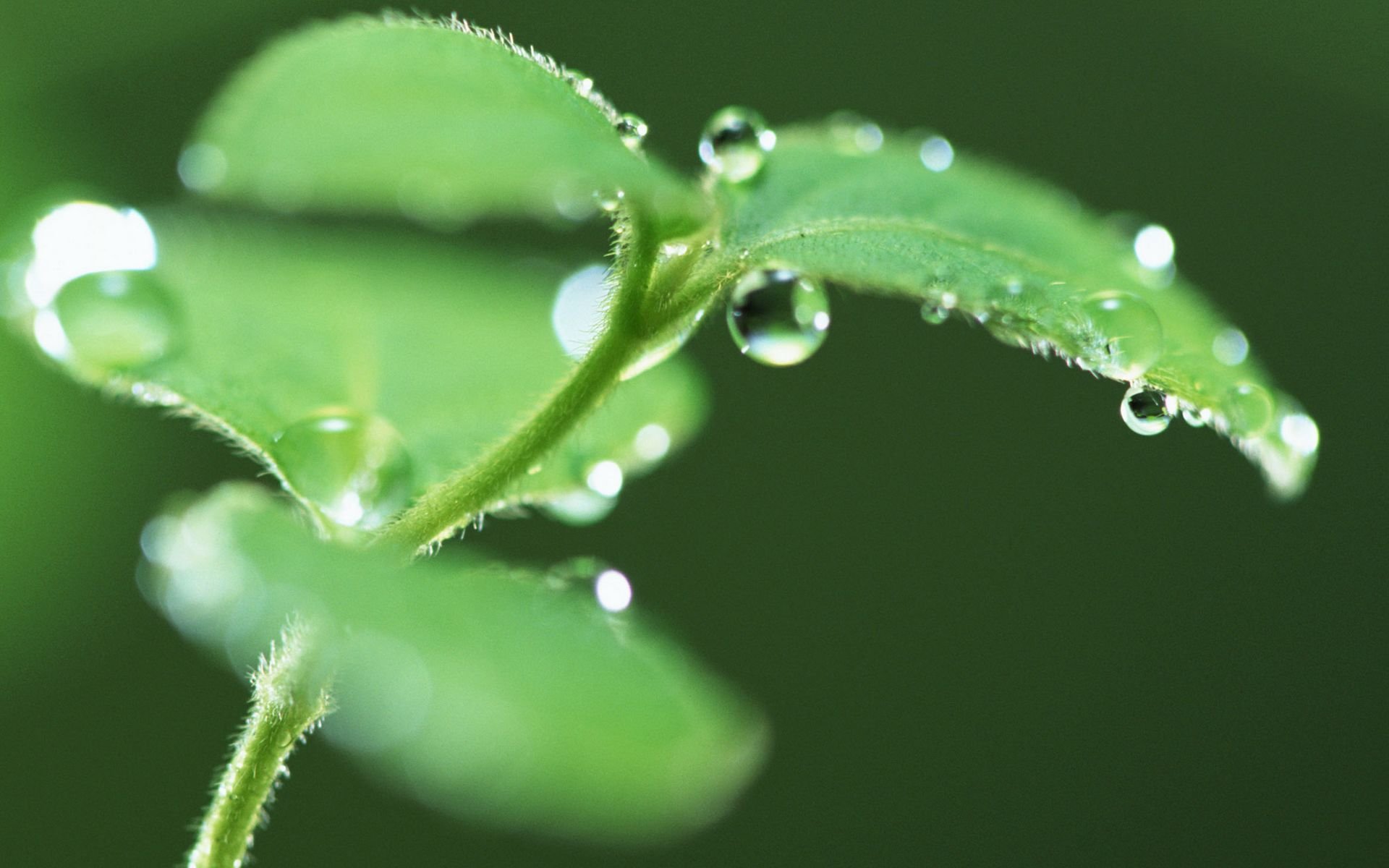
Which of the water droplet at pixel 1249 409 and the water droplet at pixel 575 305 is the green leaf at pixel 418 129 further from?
the water droplet at pixel 575 305

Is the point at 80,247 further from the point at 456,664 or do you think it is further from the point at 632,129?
the point at 456,664

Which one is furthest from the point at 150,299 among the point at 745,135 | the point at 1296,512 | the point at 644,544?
the point at 1296,512

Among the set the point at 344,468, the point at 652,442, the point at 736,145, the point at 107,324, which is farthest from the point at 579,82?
the point at 652,442

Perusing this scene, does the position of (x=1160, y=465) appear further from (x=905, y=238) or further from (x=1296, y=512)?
(x=905, y=238)

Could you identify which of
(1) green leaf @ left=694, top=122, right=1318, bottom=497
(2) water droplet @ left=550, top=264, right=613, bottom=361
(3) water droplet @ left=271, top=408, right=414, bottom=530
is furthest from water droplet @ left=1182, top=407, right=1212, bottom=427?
(2) water droplet @ left=550, top=264, right=613, bottom=361

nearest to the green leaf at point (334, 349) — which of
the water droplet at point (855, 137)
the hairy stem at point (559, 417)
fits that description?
the hairy stem at point (559, 417)

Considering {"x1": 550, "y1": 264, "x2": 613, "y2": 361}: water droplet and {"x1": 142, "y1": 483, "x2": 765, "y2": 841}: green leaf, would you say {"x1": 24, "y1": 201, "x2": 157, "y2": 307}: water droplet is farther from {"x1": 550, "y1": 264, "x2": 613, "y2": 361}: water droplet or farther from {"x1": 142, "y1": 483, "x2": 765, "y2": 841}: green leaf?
{"x1": 550, "y1": 264, "x2": 613, "y2": 361}: water droplet
